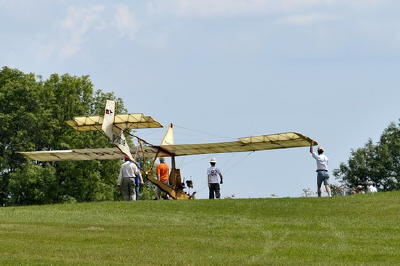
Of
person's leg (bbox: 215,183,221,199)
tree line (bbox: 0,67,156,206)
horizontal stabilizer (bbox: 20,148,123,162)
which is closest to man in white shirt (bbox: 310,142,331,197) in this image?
person's leg (bbox: 215,183,221,199)

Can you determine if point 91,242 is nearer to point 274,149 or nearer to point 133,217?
point 133,217

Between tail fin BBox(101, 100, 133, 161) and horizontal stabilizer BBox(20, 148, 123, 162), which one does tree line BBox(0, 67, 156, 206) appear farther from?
tail fin BBox(101, 100, 133, 161)

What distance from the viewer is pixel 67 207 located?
31.9 metres

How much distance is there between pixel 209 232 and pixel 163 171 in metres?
14.8

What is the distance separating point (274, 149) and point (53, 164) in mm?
31119

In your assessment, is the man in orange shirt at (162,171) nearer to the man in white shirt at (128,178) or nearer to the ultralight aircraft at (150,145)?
the ultralight aircraft at (150,145)

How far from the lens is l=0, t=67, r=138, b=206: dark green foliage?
6962 cm

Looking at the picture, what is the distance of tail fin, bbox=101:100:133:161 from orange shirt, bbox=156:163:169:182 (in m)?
5.57

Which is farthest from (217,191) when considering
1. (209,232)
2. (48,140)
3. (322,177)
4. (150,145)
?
(48,140)

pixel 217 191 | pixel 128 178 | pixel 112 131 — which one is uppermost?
pixel 112 131

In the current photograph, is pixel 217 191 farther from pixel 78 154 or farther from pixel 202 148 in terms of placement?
pixel 78 154

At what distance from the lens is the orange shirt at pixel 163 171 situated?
39.0m

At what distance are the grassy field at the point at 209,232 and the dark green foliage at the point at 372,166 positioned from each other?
196 feet

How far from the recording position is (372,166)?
92375mm
